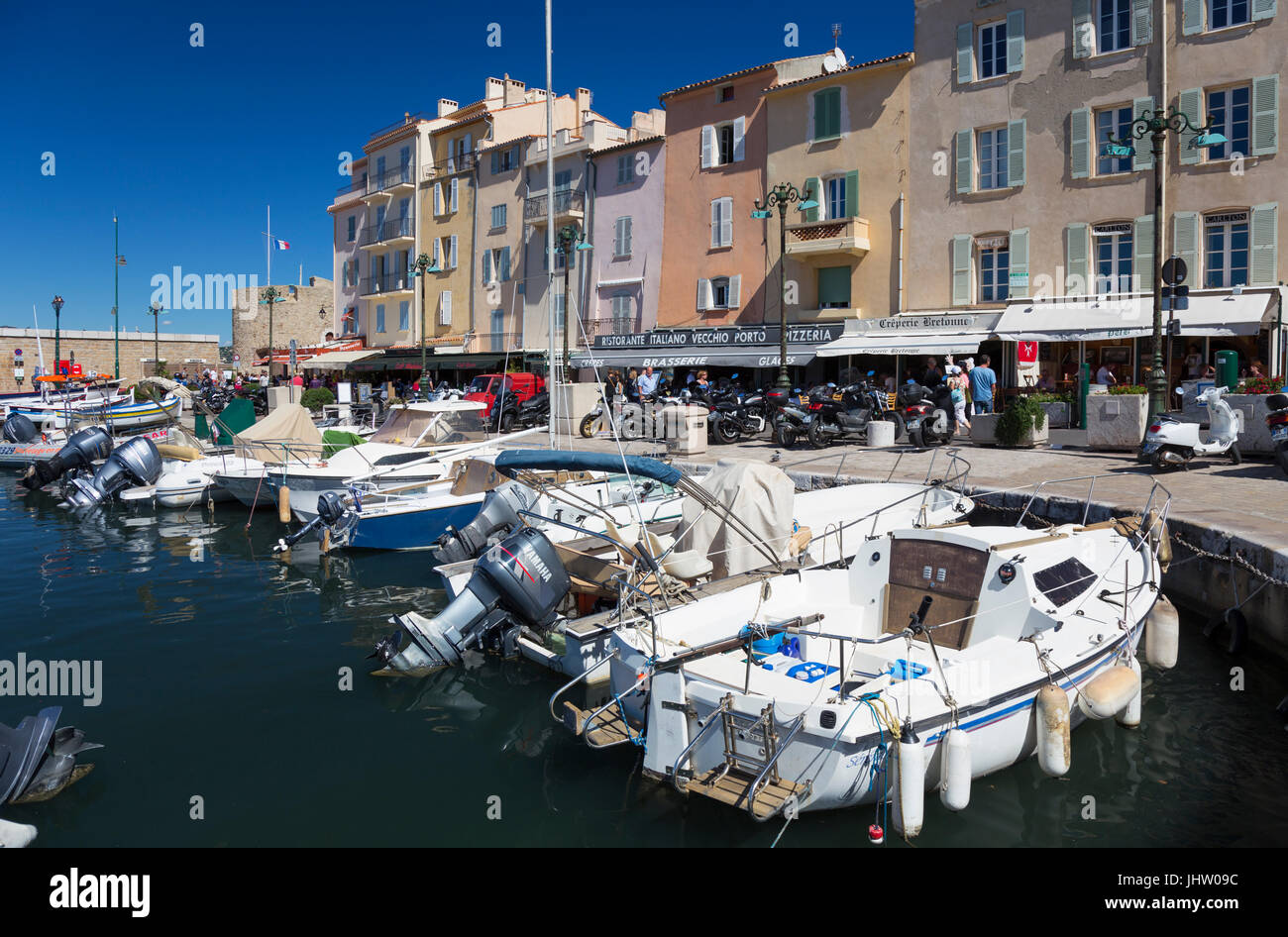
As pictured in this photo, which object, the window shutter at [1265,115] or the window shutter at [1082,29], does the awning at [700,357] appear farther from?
the window shutter at [1265,115]

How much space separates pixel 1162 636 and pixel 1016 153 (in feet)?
62.2

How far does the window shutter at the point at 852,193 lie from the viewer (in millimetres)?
27047

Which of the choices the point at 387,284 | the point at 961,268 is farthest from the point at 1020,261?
the point at 387,284

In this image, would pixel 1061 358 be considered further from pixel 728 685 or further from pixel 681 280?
pixel 728 685

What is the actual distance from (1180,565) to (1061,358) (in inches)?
547

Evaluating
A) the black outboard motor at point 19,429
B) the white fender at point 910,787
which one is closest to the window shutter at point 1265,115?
the white fender at point 910,787

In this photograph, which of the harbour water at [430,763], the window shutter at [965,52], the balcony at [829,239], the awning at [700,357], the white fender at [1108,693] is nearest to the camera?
the harbour water at [430,763]

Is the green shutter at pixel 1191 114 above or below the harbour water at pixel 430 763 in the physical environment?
above

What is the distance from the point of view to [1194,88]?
69.8 feet

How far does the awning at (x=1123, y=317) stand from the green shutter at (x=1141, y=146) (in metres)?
3.19

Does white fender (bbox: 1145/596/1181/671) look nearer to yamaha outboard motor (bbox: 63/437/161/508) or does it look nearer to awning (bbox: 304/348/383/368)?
yamaha outboard motor (bbox: 63/437/161/508)

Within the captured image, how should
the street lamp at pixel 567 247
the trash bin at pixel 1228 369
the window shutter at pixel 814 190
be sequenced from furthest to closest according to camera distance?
the window shutter at pixel 814 190 < the street lamp at pixel 567 247 < the trash bin at pixel 1228 369

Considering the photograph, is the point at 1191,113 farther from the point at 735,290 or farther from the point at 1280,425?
the point at 735,290

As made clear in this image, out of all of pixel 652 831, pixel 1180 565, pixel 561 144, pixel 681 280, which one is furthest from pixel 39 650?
pixel 561 144
